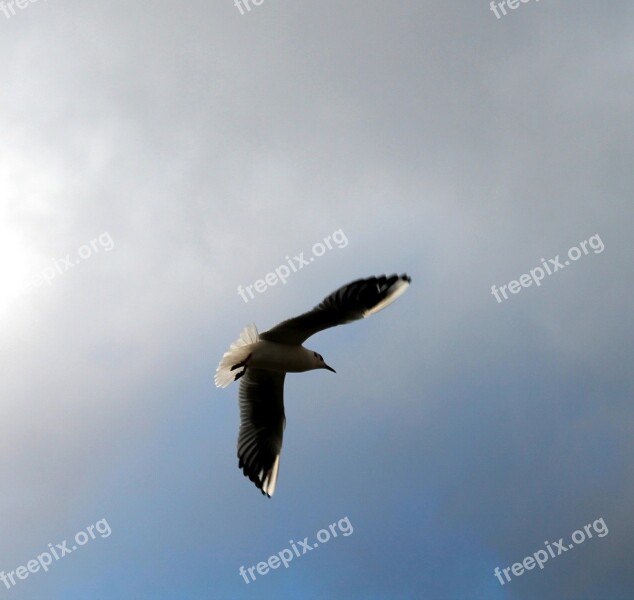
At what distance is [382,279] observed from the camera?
1054 centimetres

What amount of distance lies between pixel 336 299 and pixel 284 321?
882 millimetres

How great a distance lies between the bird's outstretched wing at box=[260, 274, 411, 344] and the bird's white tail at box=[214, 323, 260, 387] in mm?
418

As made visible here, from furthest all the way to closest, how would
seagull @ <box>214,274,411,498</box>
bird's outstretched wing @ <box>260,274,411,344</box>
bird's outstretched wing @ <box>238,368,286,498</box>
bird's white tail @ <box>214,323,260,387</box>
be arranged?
bird's outstretched wing @ <box>238,368,286,498</box> < bird's white tail @ <box>214,323,260,387</box> < seagull @ <box>214,274,411,498</box> < bird's outstretched wing @ <box>260,274,411,344</box>

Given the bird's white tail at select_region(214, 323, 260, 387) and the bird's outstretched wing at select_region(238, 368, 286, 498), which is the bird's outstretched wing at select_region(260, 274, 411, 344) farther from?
the bird's outstretched wing at select_region(238, 368, 286, 498)

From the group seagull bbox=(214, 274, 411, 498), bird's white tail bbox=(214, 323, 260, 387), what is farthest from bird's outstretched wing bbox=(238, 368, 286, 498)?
bird's white tail bbox=(214, 323, 260, 387)

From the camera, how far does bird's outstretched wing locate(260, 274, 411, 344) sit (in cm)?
1052

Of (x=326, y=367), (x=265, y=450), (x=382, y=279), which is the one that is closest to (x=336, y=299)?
(x=382, y=279)

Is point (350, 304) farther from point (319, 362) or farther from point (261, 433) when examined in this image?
point (261, 433)

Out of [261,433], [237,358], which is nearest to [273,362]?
[237,358]

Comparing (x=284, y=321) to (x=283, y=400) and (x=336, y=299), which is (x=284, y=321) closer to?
(x=336, y=299)

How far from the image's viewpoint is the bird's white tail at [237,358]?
11.5 meters

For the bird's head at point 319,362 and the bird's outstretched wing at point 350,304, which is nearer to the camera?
the bird's outstretched wing at point 350,304

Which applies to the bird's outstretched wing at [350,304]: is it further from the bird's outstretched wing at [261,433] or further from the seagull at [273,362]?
the bird's outstretched wing at [261,433]

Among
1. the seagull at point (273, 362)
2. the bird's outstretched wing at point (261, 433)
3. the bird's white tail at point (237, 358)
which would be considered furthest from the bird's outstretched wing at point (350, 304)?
the bird's outstretched wing at point (261, 433)
